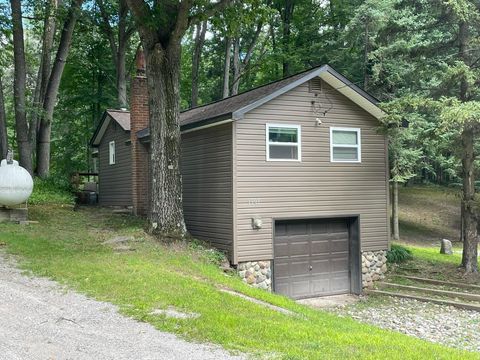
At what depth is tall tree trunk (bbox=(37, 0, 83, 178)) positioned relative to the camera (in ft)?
64.0

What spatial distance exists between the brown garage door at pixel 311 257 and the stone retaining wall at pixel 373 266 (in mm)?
489

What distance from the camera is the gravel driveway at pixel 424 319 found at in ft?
29.8

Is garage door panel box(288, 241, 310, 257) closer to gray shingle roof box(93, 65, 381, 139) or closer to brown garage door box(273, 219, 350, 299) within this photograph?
brown garage door box(273, 219, 350, 299)

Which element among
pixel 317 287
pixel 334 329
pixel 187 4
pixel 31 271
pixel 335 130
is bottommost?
pixel 317 287

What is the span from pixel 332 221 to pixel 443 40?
7.04m

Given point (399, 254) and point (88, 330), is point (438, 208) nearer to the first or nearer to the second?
point (399, 254)

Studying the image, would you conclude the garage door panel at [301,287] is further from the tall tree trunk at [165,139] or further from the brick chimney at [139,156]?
the brick chimney at [139,156]

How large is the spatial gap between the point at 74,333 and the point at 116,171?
14.0 m

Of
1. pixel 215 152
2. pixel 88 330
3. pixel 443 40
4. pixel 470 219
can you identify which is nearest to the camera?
pixel 88 330

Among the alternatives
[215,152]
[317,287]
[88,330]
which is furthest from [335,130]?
[88,330]

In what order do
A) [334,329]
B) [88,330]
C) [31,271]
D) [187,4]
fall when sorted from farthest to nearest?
[187,4]
[31,271]
[334,329]
[88,330]

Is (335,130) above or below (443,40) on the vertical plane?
below

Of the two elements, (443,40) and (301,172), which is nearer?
(301,172)

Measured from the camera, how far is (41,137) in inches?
800
